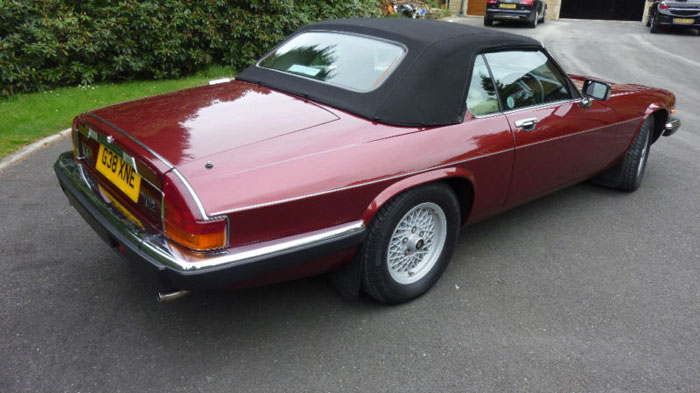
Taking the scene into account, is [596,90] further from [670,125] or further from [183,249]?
[183,249]

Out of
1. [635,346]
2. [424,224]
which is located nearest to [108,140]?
[424,224]

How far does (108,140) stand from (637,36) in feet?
63.0

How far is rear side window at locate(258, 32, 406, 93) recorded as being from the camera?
10.1ft

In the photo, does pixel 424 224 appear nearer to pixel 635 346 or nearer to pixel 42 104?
pixel 635 346

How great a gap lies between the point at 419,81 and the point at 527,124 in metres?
0.85

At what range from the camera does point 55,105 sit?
6.51 metres

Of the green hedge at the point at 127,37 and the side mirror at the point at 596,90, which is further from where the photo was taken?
the green hedge at the point at 127,37

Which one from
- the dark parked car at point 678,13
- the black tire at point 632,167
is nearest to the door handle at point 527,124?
the black tire at point 632,167

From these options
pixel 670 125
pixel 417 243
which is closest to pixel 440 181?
pixel 417 243

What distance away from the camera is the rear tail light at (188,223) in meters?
2.22

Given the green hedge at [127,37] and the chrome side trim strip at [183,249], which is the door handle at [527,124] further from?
the green hedge at [127,37]

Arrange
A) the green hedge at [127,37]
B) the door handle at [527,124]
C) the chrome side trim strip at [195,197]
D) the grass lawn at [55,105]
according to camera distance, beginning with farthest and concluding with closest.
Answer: the green hedge at [127,37], the grass lawn at [55,105], the door handle at [527,124], the chrome side trim strip at [195,197]

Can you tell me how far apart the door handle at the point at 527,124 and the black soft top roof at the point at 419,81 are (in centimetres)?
47

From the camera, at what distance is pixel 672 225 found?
4.19 meters
